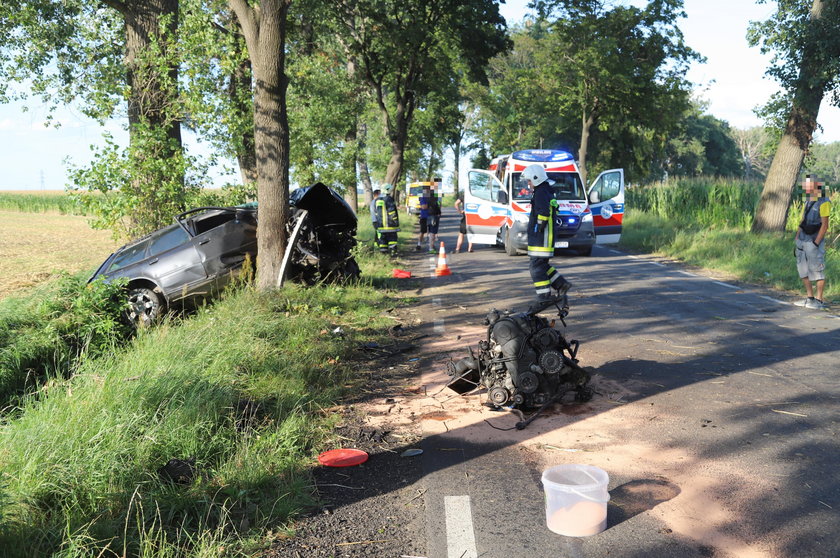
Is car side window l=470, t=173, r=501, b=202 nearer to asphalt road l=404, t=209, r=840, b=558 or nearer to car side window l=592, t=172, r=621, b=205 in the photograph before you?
car side window l=592, t=172, r=621, b=205

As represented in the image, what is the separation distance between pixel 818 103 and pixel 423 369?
46.8 feet

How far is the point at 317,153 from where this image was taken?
91.9 feet

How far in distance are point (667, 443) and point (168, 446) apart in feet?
11.6

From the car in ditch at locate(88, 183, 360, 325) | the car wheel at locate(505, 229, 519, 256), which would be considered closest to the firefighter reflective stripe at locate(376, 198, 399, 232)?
the car wheel at locate(505, 229, 519, 256)

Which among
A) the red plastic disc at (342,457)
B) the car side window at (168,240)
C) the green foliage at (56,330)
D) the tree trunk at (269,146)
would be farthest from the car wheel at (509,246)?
Answer: the red plastic disc at (342,457)

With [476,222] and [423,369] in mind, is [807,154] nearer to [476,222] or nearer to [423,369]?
[476,222]

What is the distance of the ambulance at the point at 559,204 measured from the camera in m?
17.5

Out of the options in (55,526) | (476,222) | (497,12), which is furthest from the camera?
(497,12)

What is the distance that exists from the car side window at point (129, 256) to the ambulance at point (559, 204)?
30.9 feet

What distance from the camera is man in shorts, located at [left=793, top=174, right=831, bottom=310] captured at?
10.4 meters

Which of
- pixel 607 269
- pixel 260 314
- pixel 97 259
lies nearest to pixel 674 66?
pixel 607 269

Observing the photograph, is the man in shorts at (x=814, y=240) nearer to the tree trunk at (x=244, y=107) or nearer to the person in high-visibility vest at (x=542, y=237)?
the person in high-visibility vest at (x=542, y=237)

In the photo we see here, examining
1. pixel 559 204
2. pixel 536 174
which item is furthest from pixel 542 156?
pixel 536 174

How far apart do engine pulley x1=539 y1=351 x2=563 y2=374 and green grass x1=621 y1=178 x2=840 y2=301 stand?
7950mm
